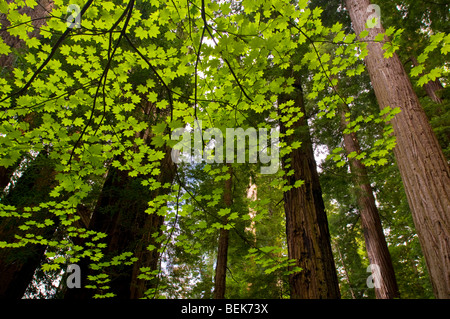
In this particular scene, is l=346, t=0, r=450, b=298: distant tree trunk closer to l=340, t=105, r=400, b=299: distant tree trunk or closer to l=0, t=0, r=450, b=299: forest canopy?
l=0, t=0, r=450, b=299: forest canopy

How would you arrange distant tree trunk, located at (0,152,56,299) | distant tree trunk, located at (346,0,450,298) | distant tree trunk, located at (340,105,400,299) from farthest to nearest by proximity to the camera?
→ distant tree trunk, located at (340,105,400,299) → distant tree trunk, located at (0,152,56,299) → distant tree trunk, located at (346,0,450,298)

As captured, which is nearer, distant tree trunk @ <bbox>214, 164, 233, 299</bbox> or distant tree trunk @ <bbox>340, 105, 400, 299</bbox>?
distant tree trunk @ <bbox>214, 164, 233, 299</bbox>

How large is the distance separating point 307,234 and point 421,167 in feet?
5.23

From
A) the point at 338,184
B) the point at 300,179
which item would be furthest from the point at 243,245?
the point at 300,179

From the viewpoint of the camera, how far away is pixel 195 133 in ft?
9.88

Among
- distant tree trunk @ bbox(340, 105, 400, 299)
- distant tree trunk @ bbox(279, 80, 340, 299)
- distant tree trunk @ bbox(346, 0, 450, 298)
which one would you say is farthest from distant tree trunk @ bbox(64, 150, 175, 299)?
distant tree trunk @ bbox(340, 105, 400, 299)

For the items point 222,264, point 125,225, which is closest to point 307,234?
point 222,264

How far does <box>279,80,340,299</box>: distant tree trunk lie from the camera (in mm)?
2705

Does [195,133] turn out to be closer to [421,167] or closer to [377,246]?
[421,167]

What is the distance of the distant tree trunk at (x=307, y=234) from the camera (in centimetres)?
271

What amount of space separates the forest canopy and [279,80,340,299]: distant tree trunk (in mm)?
21

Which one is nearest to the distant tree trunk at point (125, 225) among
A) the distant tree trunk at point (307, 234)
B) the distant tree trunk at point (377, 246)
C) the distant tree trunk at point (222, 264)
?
the distant tree trunk at point (222, 264)

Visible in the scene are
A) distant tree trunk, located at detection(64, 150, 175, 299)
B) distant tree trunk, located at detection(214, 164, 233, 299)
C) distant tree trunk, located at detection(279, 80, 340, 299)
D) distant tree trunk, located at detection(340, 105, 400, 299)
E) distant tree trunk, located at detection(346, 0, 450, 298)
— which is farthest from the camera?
distant tree trunk, located at detection(340, 105, 400, 299)

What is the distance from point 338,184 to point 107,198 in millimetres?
4541
